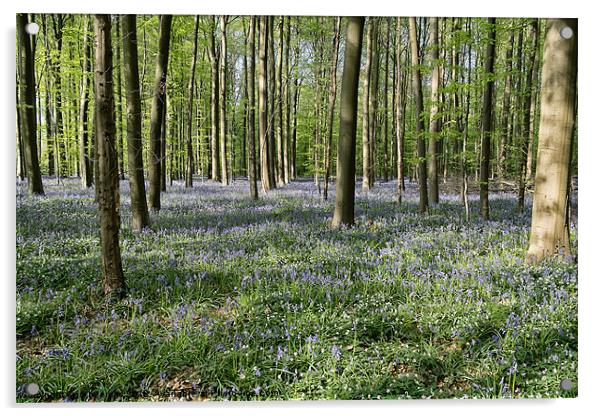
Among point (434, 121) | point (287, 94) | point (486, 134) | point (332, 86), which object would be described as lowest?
point (486, 134)

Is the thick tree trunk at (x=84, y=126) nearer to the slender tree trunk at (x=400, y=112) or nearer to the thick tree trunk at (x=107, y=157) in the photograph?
the thick tree trunk at (x=107, y=157)

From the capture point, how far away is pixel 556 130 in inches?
170

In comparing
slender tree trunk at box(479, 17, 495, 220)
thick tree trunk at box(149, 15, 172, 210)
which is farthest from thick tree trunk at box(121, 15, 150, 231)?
slender tree trunk at box(479, 17, 495, 220)

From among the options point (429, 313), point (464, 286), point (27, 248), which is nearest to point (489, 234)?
point (464, 286)

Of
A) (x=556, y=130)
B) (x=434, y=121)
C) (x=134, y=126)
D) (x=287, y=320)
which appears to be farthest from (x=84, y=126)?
(x=556, y=130)

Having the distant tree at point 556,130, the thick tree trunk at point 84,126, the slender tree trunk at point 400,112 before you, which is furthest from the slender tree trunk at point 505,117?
the thick tree trunk at point 84,126

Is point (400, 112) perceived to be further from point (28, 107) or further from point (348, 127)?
point (28, 107)

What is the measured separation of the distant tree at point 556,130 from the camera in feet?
14.2

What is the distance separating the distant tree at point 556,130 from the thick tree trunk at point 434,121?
162 centimetres

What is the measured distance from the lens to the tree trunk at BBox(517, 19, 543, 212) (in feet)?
17.4

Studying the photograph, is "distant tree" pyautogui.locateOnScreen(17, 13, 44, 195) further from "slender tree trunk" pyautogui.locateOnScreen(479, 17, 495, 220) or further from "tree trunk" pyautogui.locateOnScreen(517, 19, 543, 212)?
"slender tree trunk" pyautogui.locateOnScreen(479, 17, 495, 220)

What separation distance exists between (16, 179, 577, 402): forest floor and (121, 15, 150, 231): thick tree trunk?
0.59 meters

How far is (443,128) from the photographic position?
7164 millimetres

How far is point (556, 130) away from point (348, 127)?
296 centimetres
